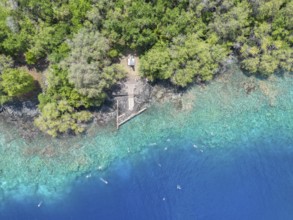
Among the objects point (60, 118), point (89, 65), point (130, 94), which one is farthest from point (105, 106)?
point (89, 65)

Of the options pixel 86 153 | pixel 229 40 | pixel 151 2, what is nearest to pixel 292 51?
pixel 229 40

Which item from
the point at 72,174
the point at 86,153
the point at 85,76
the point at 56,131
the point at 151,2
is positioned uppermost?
the point at 151,2

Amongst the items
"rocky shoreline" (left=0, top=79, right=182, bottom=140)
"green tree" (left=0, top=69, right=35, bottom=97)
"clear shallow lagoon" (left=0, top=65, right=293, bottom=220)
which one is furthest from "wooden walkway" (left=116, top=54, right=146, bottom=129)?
"green tree" (left=0, top=69, right=35, bottom=97)

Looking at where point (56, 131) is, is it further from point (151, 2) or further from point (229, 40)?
point (229, 40)

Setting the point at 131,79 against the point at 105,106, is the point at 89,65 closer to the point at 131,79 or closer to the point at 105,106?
the point at 105,106

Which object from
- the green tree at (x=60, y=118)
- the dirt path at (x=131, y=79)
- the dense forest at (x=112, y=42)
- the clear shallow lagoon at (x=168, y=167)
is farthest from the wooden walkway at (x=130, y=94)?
the green tree at (x=60, y=118)

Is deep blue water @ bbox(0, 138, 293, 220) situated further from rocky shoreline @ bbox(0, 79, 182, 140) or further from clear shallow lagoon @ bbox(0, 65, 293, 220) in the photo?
rocky shoreline @ bbox(0, 79, 182, 140)

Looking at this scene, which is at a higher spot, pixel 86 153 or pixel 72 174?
pixel 86 153
